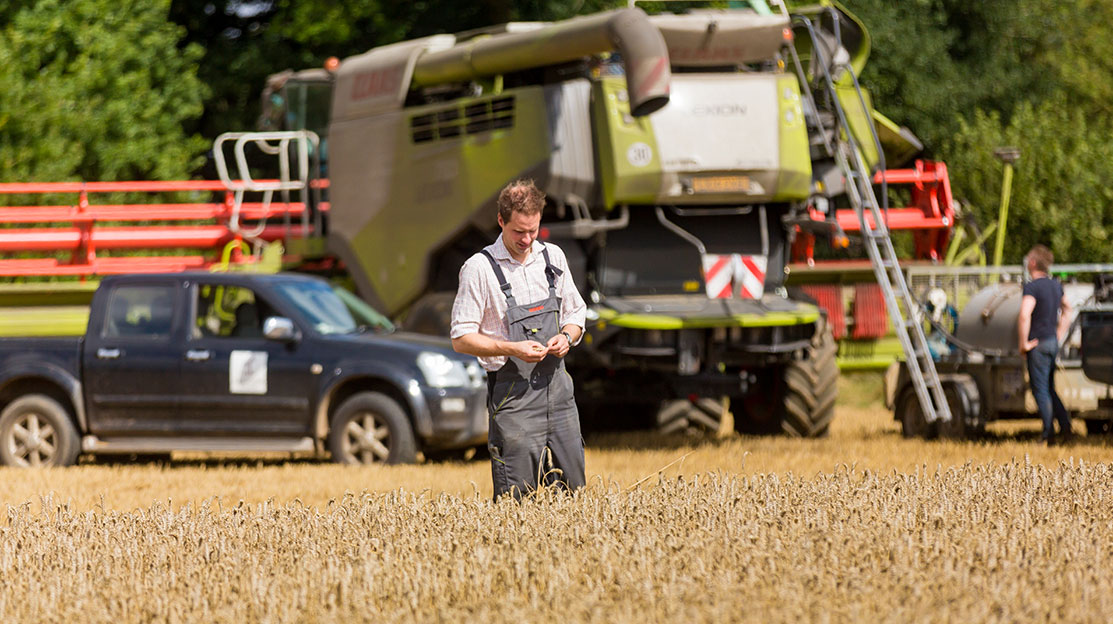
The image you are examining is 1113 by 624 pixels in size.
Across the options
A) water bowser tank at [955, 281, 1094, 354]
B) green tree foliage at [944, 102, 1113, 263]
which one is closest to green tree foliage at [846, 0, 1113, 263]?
green tree foliage at [944, 102, 1113, 263]

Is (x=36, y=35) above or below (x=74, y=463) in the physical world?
above

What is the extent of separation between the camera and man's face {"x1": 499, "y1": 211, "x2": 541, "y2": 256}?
7.41m

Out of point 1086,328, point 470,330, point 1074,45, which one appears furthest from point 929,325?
point 1074,45

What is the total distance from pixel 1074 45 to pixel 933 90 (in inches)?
202

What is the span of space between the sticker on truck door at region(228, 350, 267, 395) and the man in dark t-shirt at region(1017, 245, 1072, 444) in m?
6.07

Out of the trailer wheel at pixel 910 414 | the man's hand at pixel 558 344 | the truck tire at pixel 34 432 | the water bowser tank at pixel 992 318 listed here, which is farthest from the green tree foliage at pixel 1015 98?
the man's hand at pixel 558 344

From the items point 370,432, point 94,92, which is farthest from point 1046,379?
point 94,92

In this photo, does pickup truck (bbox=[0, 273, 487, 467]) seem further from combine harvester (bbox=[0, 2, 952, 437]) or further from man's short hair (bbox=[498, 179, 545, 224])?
man's short hair (bbox=[498, 179, 545, 224])

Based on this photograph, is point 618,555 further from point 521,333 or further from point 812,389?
point 812,389

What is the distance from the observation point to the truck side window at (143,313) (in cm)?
1369

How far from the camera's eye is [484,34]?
15.5 metres

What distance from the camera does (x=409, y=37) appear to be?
29281 mm

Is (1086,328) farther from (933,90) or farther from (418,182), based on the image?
(933,90)

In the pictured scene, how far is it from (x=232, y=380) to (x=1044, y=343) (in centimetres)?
654
